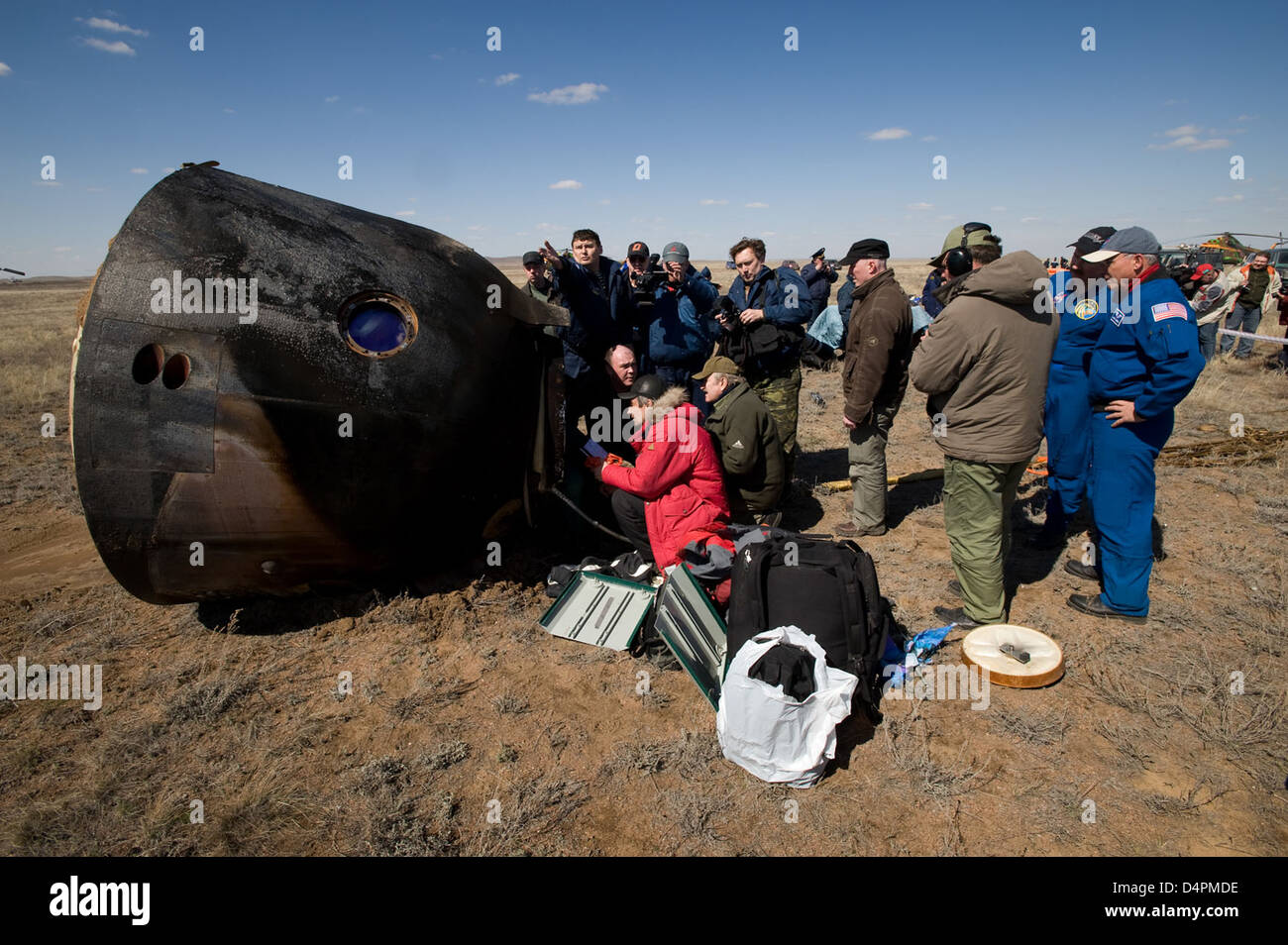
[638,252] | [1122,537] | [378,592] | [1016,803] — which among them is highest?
[638,252]

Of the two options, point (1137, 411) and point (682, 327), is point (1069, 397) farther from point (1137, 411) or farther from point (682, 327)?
point (682, 327)

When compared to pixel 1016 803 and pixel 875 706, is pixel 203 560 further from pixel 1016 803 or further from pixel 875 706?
pixel 1016 803

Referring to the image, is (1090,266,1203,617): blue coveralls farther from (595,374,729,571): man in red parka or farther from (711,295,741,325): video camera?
(711,295,741,325): video camera

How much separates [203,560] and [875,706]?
383 centimetres

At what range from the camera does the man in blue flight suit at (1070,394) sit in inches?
198

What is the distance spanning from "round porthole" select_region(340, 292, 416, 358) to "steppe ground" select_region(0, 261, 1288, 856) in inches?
75.0

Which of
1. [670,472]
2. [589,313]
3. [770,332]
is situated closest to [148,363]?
[670,472]

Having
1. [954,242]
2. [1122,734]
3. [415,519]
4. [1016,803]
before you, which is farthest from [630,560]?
[954,242]

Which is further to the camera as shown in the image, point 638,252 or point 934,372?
point 638,252

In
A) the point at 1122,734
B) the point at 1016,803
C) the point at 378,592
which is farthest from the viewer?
the point at 378,592

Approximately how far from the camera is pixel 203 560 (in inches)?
145

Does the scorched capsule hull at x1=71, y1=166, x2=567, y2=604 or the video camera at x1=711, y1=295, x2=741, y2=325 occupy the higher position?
the video camera at x1=711, y1=295, x2=741, y2=325

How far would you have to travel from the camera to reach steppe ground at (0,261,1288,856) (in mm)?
2969

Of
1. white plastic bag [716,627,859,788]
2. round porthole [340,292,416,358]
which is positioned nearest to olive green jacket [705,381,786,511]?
white plastic bag [716,627,859,788]
